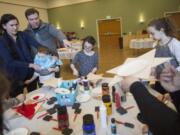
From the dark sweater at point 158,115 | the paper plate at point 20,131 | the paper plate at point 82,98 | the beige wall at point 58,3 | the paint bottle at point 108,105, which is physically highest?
the beige wall at point 58,3

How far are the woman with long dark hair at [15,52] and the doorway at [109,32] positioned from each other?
877cm

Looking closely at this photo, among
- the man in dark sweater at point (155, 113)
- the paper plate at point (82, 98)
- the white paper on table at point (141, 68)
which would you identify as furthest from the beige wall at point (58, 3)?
the man in dark sweater at point (155, 113)

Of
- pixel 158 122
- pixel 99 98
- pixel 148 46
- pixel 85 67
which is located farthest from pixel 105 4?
pixel 158 122

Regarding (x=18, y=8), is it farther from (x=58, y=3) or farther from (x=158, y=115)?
(x=158, y=115)

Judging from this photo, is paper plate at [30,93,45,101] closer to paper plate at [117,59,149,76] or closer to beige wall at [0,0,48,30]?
paper plate at [117,59,149,76]

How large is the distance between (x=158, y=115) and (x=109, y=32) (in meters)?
10.6

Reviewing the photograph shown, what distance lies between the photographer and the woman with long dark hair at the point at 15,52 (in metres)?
2.09

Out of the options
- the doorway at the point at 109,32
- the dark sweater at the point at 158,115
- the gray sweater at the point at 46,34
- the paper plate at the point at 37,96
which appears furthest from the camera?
the doorway at the point at 109,32

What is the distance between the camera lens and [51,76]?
2193mm

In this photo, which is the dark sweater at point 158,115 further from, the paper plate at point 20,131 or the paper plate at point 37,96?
the paper plate at point 37,96

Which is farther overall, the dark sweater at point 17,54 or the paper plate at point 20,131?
the dark sweater at point 17,54

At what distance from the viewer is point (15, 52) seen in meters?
2.18

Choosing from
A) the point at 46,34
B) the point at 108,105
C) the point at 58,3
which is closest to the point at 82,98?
the point at 108,105

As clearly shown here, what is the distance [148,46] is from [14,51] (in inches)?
241
